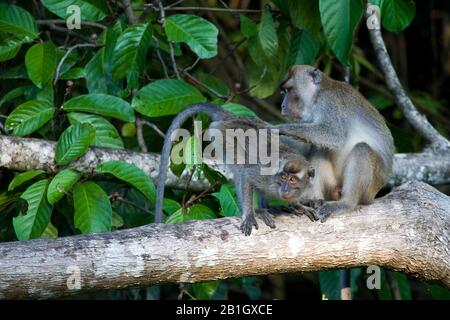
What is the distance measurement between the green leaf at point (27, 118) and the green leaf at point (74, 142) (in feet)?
1.27

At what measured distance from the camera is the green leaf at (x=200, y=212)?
5.67 m

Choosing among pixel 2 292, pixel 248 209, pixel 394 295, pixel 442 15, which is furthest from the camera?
pixel 442 15

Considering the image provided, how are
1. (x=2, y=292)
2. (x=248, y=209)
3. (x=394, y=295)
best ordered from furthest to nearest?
(x=394, y=295) < (x=248, y=209) < (x=2, y=292)

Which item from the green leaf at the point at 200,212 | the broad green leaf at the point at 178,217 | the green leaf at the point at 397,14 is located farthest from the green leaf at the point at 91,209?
the green leaf at the point at 397,14

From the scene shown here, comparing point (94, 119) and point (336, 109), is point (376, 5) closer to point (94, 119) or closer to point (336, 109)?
point (336, 109)

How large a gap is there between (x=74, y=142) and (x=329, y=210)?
1891mm

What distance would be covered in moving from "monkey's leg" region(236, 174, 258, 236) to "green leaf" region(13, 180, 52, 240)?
1.36 metres

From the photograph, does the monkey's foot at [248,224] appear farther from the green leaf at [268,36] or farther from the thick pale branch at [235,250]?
the green leaf at [268,36]

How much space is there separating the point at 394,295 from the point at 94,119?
3488 mm

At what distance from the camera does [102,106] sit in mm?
6199

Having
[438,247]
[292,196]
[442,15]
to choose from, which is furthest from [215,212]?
[442,15]

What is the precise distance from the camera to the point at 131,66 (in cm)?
635

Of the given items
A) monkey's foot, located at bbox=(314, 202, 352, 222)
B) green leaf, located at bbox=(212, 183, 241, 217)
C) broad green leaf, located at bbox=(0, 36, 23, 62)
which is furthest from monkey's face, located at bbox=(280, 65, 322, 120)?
broad green leaf, located at bbox=(0, 36, 23, 62)

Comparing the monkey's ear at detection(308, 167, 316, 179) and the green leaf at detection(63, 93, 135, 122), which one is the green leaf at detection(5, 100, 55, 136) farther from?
the monkey's ear at detection(308, 167, 316, 179)
